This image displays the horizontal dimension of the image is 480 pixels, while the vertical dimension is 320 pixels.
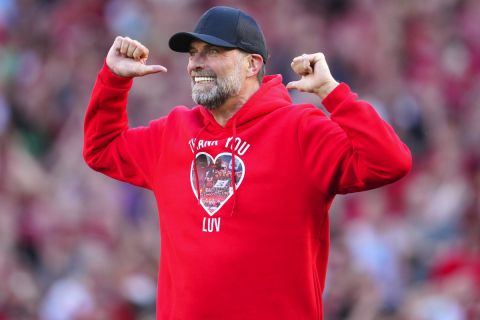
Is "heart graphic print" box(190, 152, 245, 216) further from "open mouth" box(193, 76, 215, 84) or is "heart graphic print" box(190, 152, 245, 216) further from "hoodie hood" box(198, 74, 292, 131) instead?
"open mouth" box(193, 76, 215, 84)

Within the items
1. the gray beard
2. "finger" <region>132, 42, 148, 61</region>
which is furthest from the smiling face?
"finger" <region>132, 42, 148, 61</region>

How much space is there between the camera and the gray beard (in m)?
A: 5.07

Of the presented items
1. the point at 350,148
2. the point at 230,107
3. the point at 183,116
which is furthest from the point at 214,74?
the point at 350,148

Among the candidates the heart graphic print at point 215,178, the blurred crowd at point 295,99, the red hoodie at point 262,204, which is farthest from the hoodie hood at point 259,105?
the blurred crowd at point 295,99

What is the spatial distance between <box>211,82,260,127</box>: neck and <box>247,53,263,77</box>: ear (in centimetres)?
6

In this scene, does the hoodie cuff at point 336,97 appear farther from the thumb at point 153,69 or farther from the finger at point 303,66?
the thumb at point 153,69

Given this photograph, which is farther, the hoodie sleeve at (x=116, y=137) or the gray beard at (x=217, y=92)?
the hoodie sleeve at (x=116, y=137)

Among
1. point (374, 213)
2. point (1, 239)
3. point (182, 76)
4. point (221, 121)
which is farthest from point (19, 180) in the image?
point (221, 121)

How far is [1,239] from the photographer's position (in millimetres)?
9625

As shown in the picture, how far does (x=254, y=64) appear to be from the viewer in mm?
5246

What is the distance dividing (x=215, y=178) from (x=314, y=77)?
56 cm

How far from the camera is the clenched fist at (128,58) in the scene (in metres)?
5.32

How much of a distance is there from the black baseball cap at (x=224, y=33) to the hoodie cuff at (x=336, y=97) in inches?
19.6

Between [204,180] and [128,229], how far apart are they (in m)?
4.55
